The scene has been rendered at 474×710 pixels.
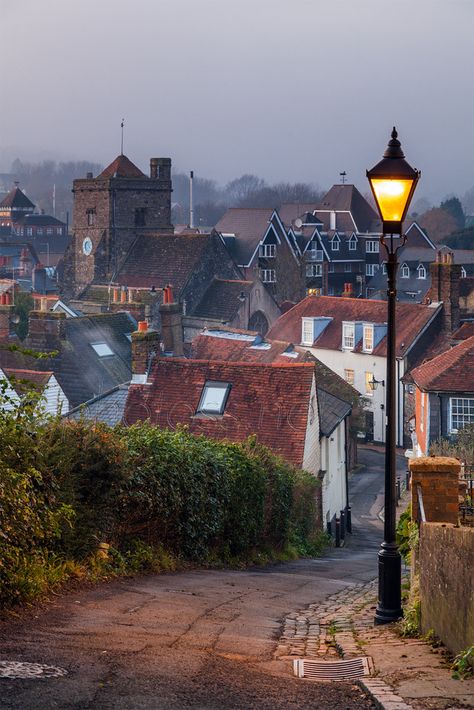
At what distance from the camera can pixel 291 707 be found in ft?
26.2

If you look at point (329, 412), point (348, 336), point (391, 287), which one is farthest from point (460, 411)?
point (391, 287)

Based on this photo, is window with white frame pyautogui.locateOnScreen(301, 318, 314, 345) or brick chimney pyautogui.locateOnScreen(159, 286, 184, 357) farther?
window with white frame pyautogui.locateOnScreen(301, 318, 314, 345)

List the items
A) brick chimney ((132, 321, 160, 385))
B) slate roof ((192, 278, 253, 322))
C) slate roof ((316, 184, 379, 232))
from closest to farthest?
1. brick chimney ((132, 321, 160, 385))
2. slate roof ((192, 278, 253, 322))
3. slate roof ((316, 184, 379, 232))

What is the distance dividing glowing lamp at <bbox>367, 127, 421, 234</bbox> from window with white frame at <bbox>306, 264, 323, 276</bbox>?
102m

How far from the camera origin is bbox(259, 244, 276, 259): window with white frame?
104438mm

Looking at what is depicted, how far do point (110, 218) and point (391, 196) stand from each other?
3290 inches

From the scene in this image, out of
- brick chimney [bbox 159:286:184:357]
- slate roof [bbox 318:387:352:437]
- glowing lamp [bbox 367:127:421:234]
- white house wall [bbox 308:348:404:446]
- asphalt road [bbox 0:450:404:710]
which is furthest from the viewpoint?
white house wall [bbox 308:348:404:446]

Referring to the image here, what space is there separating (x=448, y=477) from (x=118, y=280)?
3087 inches

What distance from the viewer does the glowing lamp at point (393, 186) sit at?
11.4m

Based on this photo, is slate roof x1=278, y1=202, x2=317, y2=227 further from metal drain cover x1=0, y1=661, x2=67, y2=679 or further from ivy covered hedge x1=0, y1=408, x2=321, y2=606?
metal drain cover x1=0, y1=661, x2=67, y2=679

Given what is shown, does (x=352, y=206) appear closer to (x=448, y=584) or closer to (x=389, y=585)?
(x=389, y=585)

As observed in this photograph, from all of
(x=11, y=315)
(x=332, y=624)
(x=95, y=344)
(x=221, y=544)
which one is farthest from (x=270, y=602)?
(x=11, y=315)

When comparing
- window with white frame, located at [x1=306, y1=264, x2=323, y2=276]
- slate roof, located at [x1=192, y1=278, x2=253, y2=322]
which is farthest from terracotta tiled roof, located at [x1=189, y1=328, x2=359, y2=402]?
window with white frame, located at [x1=306, y1=264, x2=323, y2=276]

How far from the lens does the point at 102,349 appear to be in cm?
4550
